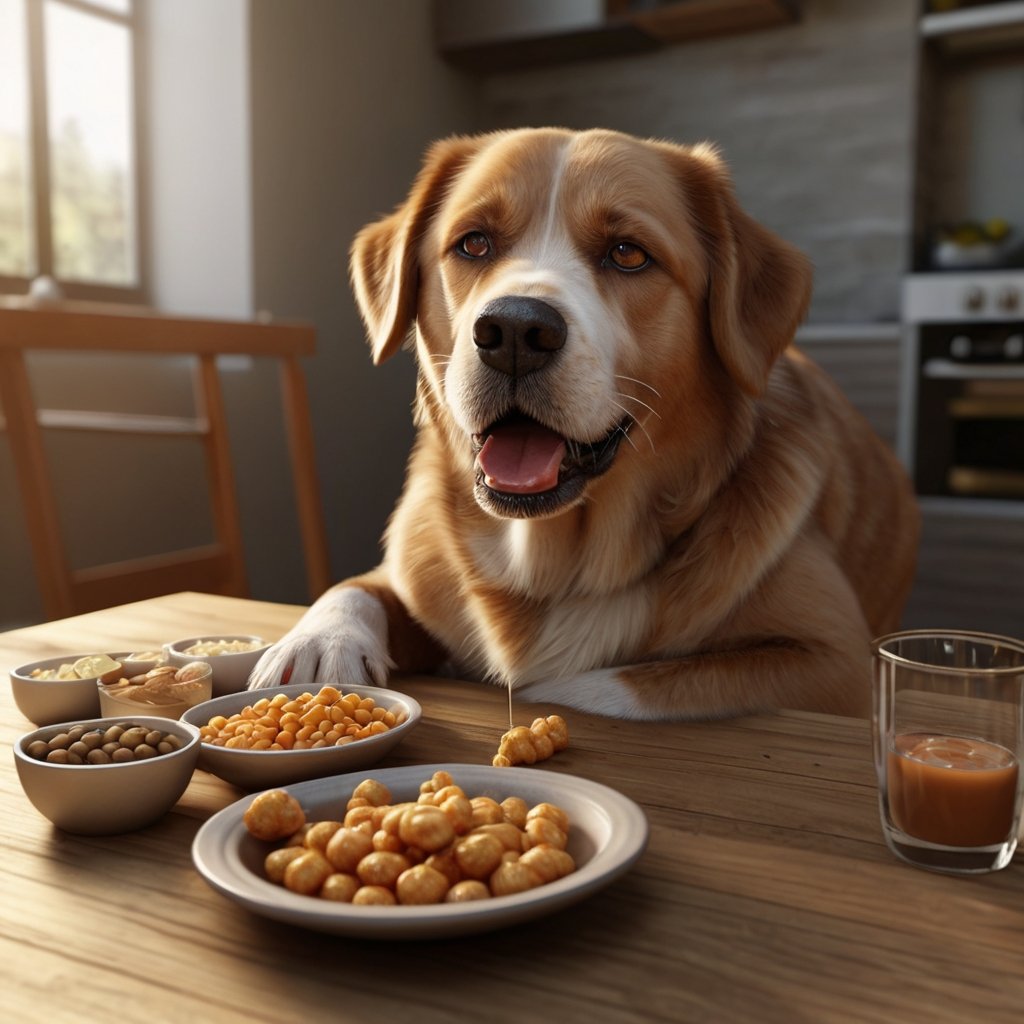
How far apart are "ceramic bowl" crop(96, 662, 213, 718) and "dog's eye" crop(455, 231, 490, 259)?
0.68 metres

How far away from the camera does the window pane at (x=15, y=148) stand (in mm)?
3078

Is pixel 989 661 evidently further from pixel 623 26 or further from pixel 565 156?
pixel 623 26

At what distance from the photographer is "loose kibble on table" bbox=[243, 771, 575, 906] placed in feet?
1.97

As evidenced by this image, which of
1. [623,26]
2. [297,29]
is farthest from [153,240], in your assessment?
[623,26]

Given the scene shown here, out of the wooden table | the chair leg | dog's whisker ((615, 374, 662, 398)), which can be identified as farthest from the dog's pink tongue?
the chair leg

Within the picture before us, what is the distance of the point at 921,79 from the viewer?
385cm

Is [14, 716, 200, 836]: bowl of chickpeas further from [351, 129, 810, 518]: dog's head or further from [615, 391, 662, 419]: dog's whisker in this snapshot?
[615, 391, 662, 419]: dog's whisker

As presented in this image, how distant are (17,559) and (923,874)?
9.36ft

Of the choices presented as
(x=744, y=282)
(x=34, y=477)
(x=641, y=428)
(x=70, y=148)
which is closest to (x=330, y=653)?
(x=641, y=428)

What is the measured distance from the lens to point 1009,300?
3.44 metres

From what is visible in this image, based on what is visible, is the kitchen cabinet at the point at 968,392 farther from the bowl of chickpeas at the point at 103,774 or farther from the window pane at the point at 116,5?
the bowl of chickpeas at the point at 103,774

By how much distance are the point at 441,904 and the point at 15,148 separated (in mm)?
3207

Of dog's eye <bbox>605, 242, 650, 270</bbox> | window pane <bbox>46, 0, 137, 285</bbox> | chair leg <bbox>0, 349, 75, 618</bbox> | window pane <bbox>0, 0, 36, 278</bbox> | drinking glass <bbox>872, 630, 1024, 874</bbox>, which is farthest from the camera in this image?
window pane <bbox>46, 0, 137, 285</bbox>

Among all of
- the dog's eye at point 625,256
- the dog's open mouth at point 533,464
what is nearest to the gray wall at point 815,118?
the dog's eye at point 625,256
